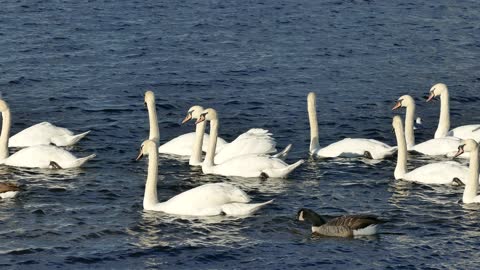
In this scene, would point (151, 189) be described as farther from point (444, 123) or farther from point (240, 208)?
point (444, 123)

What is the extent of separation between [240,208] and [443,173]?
4.54 metres

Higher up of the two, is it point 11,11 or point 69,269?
point 11,11

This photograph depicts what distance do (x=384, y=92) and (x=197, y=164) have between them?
8.29 m

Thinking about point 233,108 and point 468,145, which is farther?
point 233,108

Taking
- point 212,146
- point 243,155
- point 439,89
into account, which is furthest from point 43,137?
point 439,89

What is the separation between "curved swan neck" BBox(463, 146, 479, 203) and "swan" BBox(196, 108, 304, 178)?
3489 mm

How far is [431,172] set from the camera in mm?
25359

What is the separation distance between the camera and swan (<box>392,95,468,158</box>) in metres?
27.6

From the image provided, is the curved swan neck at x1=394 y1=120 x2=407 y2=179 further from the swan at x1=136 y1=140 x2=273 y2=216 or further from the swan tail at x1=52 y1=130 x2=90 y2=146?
the swan tail at x1=52 y1=130 x2=90 y2=146

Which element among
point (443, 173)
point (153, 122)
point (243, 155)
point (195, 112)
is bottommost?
point (443, 173)

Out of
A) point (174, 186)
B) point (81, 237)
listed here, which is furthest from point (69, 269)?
point (174, 186)

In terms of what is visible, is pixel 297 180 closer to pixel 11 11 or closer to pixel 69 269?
pixel 69 269

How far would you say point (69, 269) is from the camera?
2066 centimetres

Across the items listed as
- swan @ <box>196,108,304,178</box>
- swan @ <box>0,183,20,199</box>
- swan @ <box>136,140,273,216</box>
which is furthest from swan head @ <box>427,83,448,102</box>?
swan @ <box>0,183,20,199</box>
